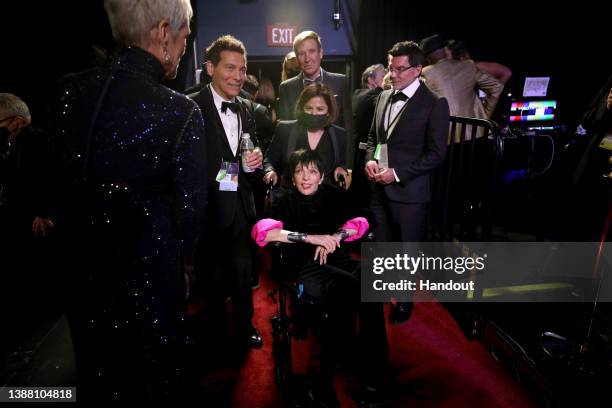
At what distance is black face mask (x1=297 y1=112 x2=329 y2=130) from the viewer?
2930 millimetres

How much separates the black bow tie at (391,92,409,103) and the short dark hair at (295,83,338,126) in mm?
429

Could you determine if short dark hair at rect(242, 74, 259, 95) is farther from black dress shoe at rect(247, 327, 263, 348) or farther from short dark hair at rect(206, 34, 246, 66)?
black dress shoe at rect(247, 327, 263, 348)

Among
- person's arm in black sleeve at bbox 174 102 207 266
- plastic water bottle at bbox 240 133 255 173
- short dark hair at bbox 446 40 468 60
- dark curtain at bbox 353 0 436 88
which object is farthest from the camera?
dark curtain at bbox 353 0 436 88

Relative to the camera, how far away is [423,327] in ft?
9.76

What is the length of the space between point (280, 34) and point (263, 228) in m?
5.39

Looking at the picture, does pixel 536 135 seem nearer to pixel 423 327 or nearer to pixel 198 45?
pixel 423 327

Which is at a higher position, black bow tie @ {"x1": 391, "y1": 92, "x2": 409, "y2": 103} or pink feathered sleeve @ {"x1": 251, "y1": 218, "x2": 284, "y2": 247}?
black bow tie @ {"x1": 391, "y1": 92, "x2": 409, "y2": 103}

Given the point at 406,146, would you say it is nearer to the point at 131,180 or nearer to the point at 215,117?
the point at 215,117

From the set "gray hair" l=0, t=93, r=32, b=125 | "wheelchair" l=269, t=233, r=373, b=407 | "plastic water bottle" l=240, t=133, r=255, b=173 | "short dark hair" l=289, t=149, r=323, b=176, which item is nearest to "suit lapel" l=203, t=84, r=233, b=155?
"plastic water bottle" l=240, t=133, r=255, b=173

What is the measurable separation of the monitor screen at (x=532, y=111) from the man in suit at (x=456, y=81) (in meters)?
1.22

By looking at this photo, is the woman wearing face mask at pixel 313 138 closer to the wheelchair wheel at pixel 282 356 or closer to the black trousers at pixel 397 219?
the black trousers at pixel 397 219

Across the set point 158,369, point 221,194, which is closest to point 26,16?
point 221,194

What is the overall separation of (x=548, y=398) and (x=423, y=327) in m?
0.93

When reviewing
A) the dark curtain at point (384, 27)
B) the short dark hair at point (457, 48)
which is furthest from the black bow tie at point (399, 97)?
the dark curtain at point (384, 27)
